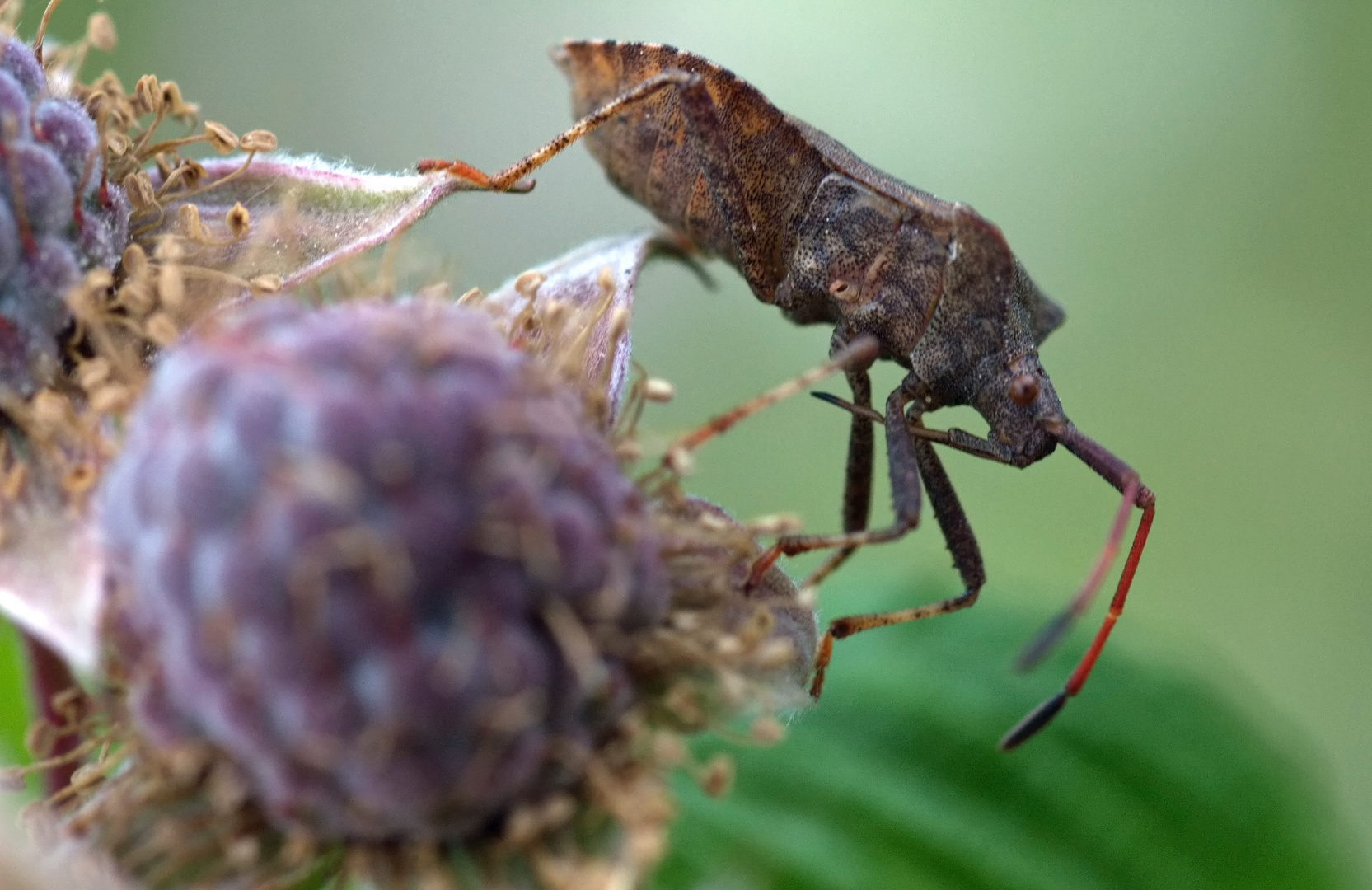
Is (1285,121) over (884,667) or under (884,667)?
over

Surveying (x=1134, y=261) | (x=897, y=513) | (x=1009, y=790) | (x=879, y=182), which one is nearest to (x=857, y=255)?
(x=879, y=182)

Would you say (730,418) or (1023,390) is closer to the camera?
(730,418)

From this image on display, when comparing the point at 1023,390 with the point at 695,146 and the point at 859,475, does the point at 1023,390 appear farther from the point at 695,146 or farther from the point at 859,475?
the point at 695,146

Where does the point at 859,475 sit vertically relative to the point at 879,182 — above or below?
below

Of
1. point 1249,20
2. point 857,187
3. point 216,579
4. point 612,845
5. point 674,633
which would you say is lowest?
point 612,845

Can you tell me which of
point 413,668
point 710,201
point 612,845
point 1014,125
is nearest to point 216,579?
point 413,668

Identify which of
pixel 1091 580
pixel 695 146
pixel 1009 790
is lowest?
pixel 1009 790

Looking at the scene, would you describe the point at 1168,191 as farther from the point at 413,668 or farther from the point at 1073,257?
the point at 413,668
